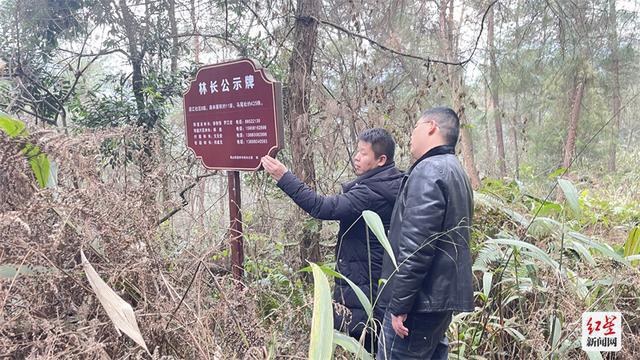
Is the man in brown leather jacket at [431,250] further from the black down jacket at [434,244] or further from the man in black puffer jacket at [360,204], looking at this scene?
the man in black puffer jacket at [360,204]

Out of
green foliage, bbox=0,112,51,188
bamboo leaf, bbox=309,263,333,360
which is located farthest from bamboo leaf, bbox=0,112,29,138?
bamboo leaf, bbox=309,263,333,360

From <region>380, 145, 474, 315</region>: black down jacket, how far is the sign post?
94 cm

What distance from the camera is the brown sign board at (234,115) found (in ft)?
8.69

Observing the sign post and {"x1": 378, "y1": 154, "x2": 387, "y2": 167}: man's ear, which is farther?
the sign post

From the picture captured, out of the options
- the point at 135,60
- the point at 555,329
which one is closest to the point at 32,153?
the point at 555,329

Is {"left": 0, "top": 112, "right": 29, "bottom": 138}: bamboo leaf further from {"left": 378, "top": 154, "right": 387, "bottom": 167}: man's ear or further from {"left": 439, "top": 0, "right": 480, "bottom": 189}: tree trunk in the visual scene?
{"left": 439, "top": 0, "right": 480, "bottom": 189}: tree trunk

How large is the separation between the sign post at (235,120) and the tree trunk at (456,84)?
190 centimetres

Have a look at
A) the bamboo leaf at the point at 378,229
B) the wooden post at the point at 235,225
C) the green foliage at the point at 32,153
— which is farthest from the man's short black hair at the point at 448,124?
the green foliage at the point at 32,153

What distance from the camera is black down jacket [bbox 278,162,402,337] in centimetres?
248

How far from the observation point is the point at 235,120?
2.83m

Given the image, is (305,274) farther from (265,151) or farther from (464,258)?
(464,258)

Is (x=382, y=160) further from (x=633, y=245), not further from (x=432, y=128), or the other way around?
(x=633, y=245)

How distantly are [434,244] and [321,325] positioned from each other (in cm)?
87

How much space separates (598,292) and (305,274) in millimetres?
1992
